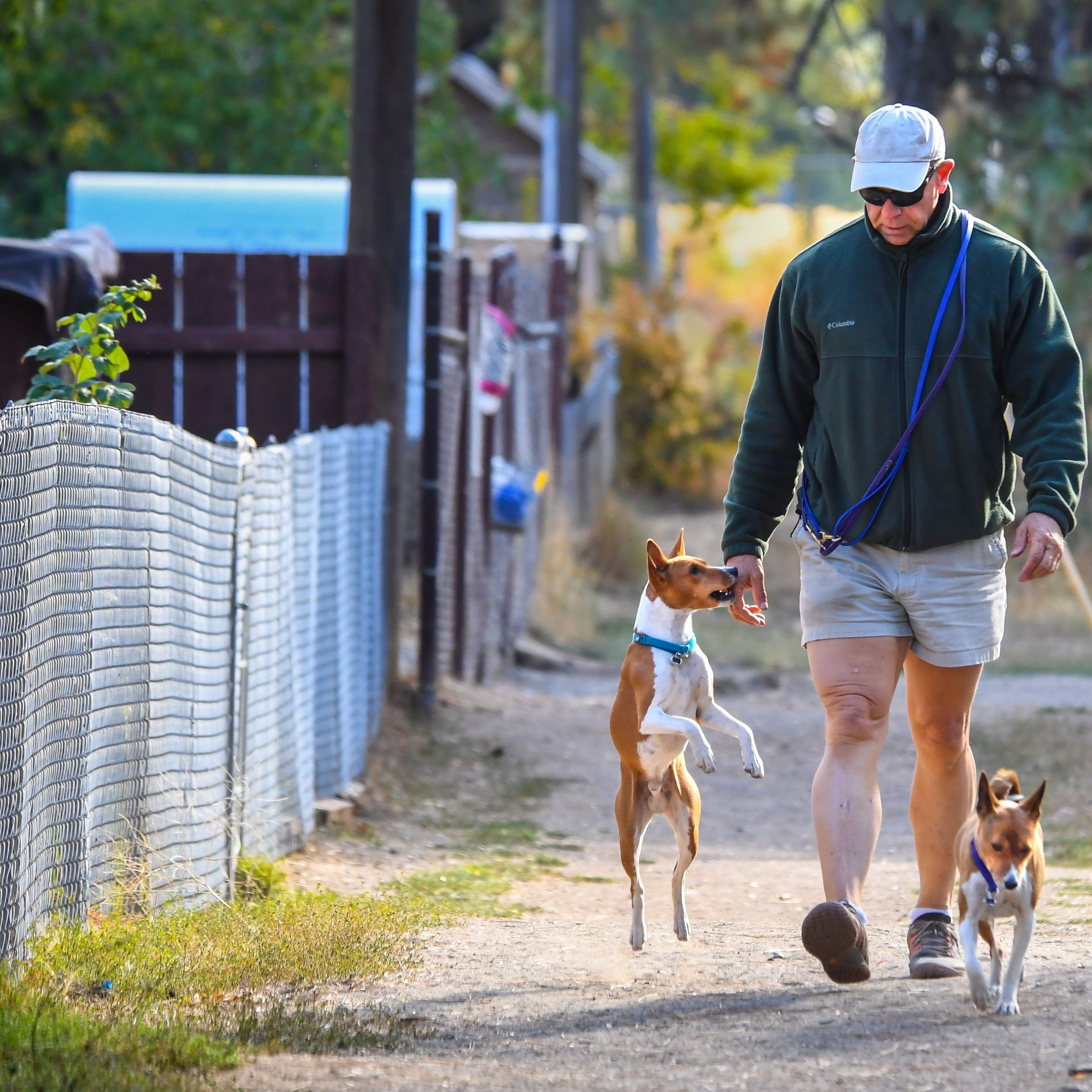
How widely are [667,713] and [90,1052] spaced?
1888 millimetres

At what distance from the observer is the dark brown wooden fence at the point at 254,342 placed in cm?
887

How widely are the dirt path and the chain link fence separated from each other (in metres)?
0.64

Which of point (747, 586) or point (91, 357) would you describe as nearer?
point (747, 586)

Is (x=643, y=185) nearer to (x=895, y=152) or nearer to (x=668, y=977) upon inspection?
(x=895, y=152)

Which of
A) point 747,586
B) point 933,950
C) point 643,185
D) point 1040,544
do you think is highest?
point 643,185

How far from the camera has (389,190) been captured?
970cm

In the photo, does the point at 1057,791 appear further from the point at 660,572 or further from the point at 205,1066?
the point at 205,1066

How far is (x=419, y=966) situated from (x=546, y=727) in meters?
5.56

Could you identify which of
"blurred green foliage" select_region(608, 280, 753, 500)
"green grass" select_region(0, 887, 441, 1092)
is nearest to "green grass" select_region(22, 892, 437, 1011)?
"green grass" select_region(0, 887, 441, 1092)

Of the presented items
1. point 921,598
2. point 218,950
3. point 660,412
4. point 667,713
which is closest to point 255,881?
point 218,950

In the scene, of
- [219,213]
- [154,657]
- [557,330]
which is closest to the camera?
[154,657]

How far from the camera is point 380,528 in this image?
9.45 metres

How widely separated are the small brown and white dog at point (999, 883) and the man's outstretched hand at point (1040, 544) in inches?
24.0

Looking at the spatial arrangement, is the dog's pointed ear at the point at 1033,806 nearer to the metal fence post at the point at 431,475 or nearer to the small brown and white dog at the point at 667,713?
the small brown and white dog at the point at 667,713
